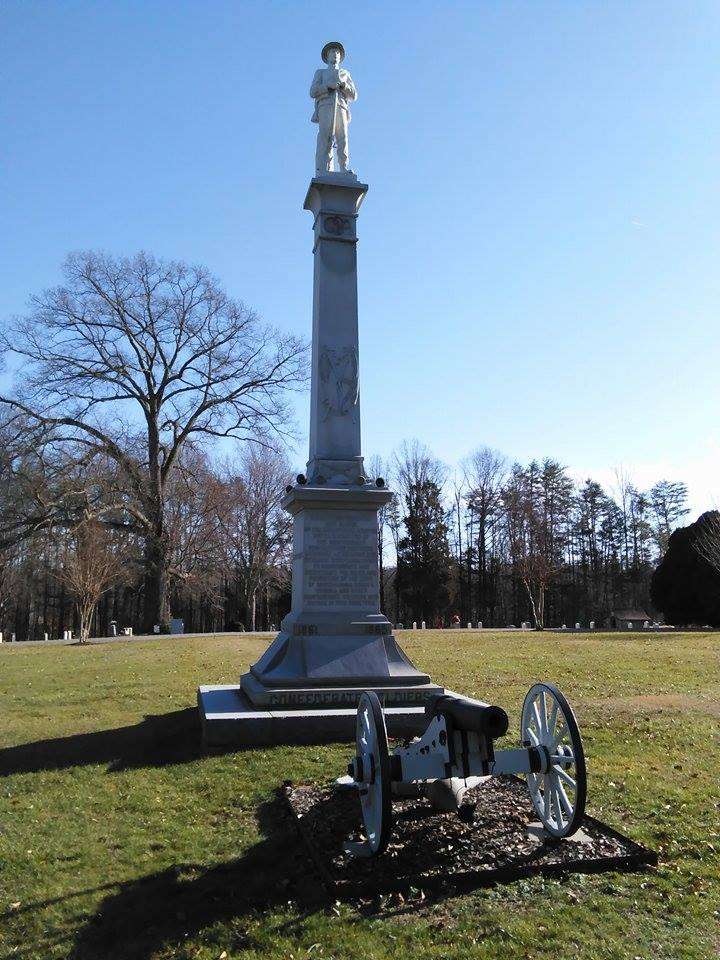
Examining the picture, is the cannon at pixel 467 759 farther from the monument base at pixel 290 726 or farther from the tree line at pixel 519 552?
the tree line at pixel 519 552

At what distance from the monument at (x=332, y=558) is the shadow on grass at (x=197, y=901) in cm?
301

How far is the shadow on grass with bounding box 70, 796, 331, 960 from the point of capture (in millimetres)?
4121

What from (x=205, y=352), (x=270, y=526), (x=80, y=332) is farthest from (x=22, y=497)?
(x=270, y=526)

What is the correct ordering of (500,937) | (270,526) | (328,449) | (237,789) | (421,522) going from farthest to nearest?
(421,522), (270,526), (328,449), (237,789), (500,937)

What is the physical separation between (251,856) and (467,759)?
5.50 feet

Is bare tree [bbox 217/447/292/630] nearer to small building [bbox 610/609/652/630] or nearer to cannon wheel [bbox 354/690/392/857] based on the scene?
small building [bbox 610/609/652/630]

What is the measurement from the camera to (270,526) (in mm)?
46250

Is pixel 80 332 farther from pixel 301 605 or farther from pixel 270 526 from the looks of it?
pixel 301 605

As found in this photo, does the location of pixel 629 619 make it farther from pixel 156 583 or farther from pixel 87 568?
pixel 87 568

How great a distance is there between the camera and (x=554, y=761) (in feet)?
16.2

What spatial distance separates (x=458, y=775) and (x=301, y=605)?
520 centimetres

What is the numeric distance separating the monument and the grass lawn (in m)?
0.72

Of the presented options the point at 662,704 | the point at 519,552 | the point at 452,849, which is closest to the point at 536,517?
the point at 519,552

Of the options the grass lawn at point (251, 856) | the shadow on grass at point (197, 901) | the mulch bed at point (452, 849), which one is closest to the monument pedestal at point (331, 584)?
the grass lawn at point (251, 856)
